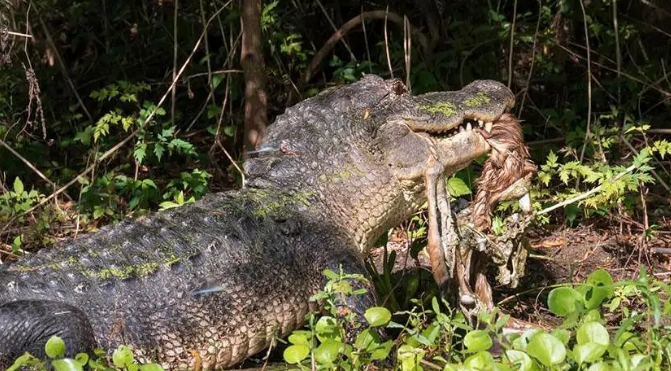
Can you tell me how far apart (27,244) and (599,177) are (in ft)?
10.4

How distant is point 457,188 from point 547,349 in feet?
8.29

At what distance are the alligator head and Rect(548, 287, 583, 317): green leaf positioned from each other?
52.4 inches

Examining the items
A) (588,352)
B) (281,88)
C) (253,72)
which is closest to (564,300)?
(588,352)

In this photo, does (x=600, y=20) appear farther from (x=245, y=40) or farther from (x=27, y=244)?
(x=27, y=244)

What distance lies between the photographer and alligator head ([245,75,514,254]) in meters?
4.55

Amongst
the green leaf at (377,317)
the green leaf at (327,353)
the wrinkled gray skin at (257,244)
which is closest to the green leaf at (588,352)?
the green leaf at (377,317)

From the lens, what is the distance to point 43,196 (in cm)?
626

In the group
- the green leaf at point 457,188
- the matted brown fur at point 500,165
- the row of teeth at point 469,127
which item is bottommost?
the green leaf at point 457,188

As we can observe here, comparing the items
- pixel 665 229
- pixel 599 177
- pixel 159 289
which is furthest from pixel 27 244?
pixel 665 229

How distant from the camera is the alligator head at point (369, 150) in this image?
14.9ft

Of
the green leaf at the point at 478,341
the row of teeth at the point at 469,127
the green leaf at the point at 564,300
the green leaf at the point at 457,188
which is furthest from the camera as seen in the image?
the green leaf at the point at 457,188

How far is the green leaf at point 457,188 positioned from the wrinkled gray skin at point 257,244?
0.71m

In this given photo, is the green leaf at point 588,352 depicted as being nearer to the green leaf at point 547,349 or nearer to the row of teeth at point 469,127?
the green leaf at point 547,349

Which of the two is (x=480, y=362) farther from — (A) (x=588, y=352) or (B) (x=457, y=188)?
(B) (x=457, y=188)
